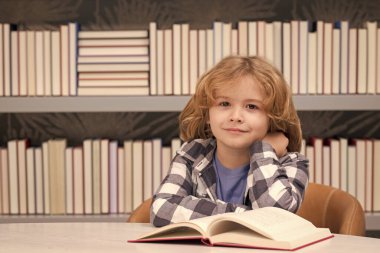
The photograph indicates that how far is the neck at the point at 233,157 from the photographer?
66.7 inches

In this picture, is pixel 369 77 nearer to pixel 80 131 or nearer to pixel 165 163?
pixel 165 163

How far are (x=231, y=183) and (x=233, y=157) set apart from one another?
66mm

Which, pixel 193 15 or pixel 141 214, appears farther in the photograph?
pixel 193 15

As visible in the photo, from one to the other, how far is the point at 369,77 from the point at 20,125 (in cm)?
148

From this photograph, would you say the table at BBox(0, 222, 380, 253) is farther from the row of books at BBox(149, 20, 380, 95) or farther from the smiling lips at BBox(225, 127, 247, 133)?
the row of books at BBox(149, 20, 380, 95)

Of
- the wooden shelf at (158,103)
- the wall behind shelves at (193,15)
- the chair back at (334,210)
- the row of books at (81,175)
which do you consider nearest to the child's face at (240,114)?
the chair back at (334,210)

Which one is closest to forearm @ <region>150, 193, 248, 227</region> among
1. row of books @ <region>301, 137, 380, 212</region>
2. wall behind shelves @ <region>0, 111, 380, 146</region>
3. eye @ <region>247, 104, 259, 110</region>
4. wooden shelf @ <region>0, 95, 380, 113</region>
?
eye @ <region>247, 104, 259, 110</region>

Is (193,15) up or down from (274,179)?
up

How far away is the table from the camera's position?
1181 mm

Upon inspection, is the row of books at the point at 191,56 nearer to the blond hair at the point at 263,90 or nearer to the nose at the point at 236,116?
the blond hair at the point at 263,90

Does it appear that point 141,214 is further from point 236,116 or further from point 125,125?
point 125,125

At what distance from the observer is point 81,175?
262cm

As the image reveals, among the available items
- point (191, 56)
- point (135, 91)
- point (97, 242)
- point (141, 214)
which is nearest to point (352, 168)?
point (191, 56)

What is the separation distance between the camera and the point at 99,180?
2.62m
